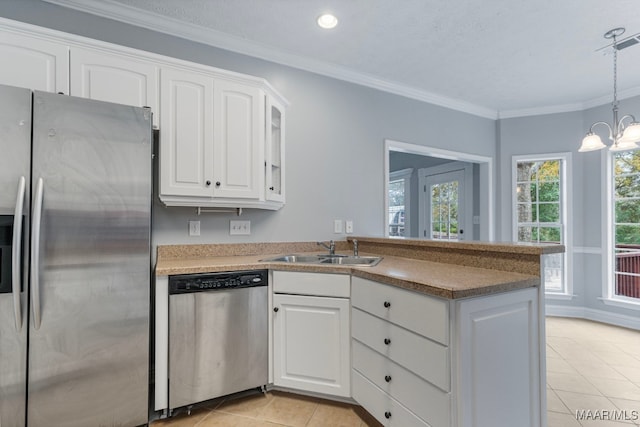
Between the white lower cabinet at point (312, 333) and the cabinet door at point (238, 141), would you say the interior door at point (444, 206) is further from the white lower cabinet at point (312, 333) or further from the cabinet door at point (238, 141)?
the cabinet door at point (238, 141)

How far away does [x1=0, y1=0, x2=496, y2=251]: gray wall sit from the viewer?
231 cm

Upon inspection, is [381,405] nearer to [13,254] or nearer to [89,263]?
[89,263]

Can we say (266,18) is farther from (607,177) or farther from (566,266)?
(566,266)

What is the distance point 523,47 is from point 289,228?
2.63 meters

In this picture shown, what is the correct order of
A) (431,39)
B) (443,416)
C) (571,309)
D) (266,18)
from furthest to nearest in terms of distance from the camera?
(571,309)
(431,39)
(266,18)
(443,416)

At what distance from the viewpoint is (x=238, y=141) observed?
2309 mm

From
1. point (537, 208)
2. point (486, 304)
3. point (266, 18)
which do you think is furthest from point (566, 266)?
point (266, 18)

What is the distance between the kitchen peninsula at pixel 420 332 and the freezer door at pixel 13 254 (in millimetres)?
577

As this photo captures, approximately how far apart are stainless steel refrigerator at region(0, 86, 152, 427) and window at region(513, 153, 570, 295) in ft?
14.6

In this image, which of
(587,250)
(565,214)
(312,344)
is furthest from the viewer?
(565,214)

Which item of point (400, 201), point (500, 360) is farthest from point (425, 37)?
point (400, 201)

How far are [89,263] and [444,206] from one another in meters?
4.95

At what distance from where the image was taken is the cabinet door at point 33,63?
1.70 metres

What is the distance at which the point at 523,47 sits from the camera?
277 centimetres
